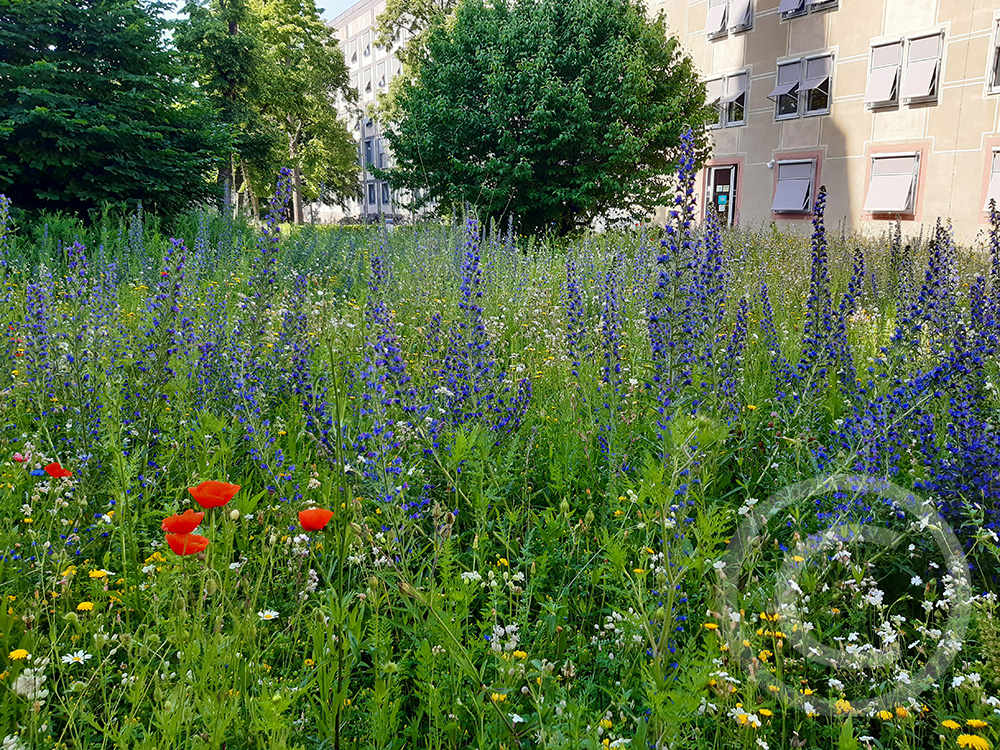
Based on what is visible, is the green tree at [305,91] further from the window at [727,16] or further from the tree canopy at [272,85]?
the window at [727,16]

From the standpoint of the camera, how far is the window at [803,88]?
21.6 m

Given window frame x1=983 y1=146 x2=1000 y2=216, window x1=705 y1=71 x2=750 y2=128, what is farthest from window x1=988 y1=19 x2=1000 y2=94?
window x1=705 y1=71 x2=750 y2=128

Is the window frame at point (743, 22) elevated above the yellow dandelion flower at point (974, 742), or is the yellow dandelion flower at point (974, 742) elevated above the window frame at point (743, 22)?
the window frame at point (743, 22)

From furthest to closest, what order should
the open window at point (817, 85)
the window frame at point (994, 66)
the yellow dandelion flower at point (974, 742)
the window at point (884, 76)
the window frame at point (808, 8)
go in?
the open window at point (817, 85) → the window frame at point (808, 8) → the window at point (884, 76) → the window frame at point (994, 66) → the yellow dandelion flower at point (974, 742)

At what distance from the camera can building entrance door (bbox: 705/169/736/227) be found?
84.0 ft

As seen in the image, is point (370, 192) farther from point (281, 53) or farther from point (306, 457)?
point (306, 457)

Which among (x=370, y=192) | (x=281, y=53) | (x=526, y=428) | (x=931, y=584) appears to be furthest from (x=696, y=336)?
(x=370, y=192)

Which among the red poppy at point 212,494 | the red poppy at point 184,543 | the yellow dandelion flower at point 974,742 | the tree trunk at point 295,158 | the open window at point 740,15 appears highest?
the open window at point 740,15

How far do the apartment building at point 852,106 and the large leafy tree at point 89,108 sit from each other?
18.9 m

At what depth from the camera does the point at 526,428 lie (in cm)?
371

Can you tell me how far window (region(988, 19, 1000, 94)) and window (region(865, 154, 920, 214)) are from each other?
2.35 metres

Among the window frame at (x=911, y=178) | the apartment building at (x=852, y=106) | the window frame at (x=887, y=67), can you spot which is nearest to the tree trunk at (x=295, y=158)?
the apartment building at (x=852, y=106)

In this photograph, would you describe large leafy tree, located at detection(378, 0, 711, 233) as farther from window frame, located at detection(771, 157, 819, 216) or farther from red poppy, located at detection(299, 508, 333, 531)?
red poppy, located at detection(299, 508, 333, 531)

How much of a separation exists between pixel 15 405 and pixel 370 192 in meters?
63.8
